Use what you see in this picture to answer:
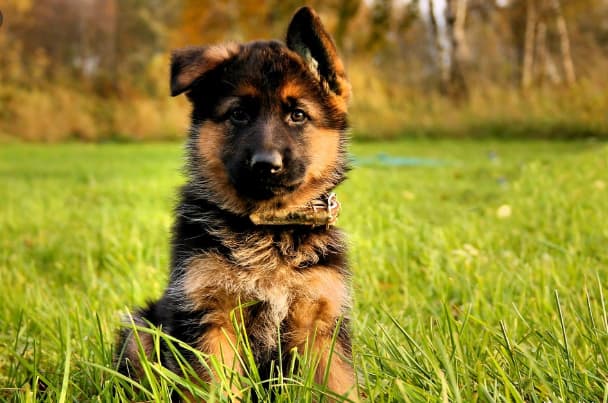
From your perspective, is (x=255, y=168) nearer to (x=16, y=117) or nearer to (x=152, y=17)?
(x=16, y=117)

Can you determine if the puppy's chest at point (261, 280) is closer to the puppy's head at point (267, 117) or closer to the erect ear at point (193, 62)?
the puppy's head at point (267, 117)

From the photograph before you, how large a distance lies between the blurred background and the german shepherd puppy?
520 cm

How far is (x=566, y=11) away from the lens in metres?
27.2

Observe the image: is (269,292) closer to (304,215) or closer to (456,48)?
(304,215)

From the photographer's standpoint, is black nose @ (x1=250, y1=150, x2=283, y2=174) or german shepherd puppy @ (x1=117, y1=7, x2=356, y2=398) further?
black nose @ (x1=250, y1=150, x2=283, y2=174)

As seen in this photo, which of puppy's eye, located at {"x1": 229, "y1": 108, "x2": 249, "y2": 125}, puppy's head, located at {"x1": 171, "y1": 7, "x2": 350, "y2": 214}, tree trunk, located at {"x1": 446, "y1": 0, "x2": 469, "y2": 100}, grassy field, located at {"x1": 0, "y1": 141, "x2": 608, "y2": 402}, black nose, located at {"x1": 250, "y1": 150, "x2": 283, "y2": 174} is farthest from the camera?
tree trunk, located at {"x1": 446, "y1": 0, "x2": 469, "y2": 100}

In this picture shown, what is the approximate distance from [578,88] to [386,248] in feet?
47.5

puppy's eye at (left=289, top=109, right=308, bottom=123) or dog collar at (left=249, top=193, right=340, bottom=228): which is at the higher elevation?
puppy's eye at (left=289, top=109, right=308, bottom=123)

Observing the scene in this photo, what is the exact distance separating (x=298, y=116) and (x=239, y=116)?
0.87 ft

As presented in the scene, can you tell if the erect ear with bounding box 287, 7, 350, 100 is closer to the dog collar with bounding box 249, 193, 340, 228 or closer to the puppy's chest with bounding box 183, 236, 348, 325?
the dog collar with bounding box 249, 193, 340, 228

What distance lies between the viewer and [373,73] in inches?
843

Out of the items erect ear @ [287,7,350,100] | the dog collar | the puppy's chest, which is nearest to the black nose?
the dog collar

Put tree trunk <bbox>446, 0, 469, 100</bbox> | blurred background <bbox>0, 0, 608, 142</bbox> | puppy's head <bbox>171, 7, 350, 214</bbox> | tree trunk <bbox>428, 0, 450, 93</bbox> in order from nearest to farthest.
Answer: puppy's head <bbox>171, 7, 350, 214</bbox> < blurred background <bbox>0, 0, 608, 142</bbox> < tree trunk <bbox>446, 0, 469, 100</bbox> < tree trunk <bbox>428, 0, 450, 93</bbox>

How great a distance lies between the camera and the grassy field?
185 centimetres
